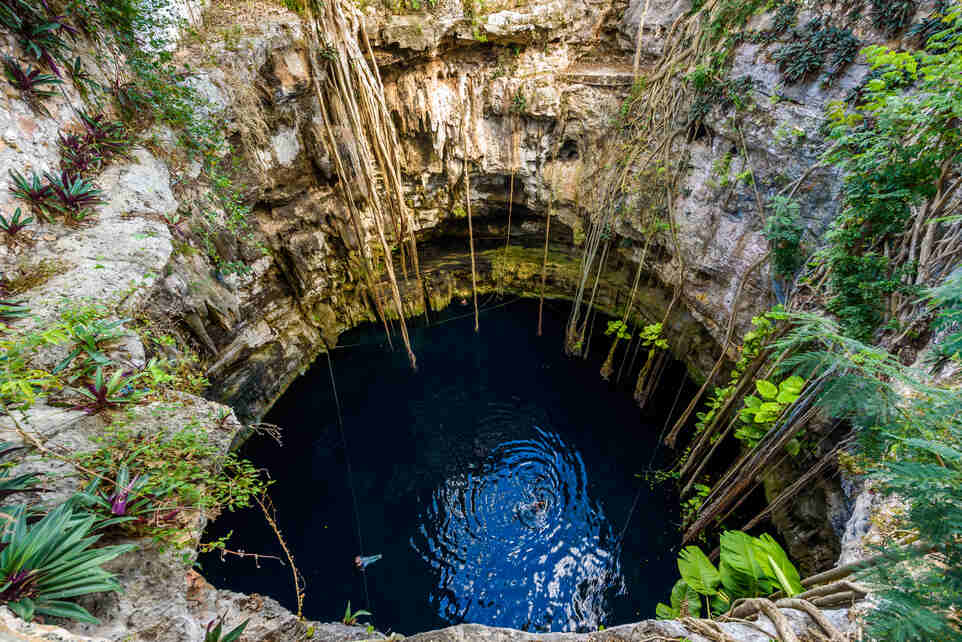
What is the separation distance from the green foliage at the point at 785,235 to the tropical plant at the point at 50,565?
5650 mm

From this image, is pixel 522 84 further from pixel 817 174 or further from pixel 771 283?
pixel 771 283

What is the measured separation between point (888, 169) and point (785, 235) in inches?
53.1

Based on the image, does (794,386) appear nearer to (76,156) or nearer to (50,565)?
(50,565)

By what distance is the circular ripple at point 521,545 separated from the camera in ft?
14.9

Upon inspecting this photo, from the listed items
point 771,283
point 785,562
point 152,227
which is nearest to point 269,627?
point 152,227

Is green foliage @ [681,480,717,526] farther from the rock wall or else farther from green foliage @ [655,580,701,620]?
green foliage @ [655,580,701,620]

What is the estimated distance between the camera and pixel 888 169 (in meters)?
2.67

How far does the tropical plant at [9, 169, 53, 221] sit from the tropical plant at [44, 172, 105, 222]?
0.04 m

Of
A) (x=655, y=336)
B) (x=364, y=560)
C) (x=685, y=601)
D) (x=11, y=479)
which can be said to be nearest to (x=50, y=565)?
(x=11, y=479)

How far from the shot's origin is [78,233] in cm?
312

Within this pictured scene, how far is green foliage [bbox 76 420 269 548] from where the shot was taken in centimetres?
200

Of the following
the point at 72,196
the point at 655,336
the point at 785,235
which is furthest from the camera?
the point at 655,336

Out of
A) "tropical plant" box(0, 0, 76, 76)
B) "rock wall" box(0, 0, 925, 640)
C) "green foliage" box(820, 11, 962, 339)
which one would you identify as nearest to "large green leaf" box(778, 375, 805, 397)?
"green foliage" box(820, 11, 962, 339)

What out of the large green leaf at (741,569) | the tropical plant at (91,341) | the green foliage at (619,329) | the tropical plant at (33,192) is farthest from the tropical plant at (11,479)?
the green foliage at (619,329)
